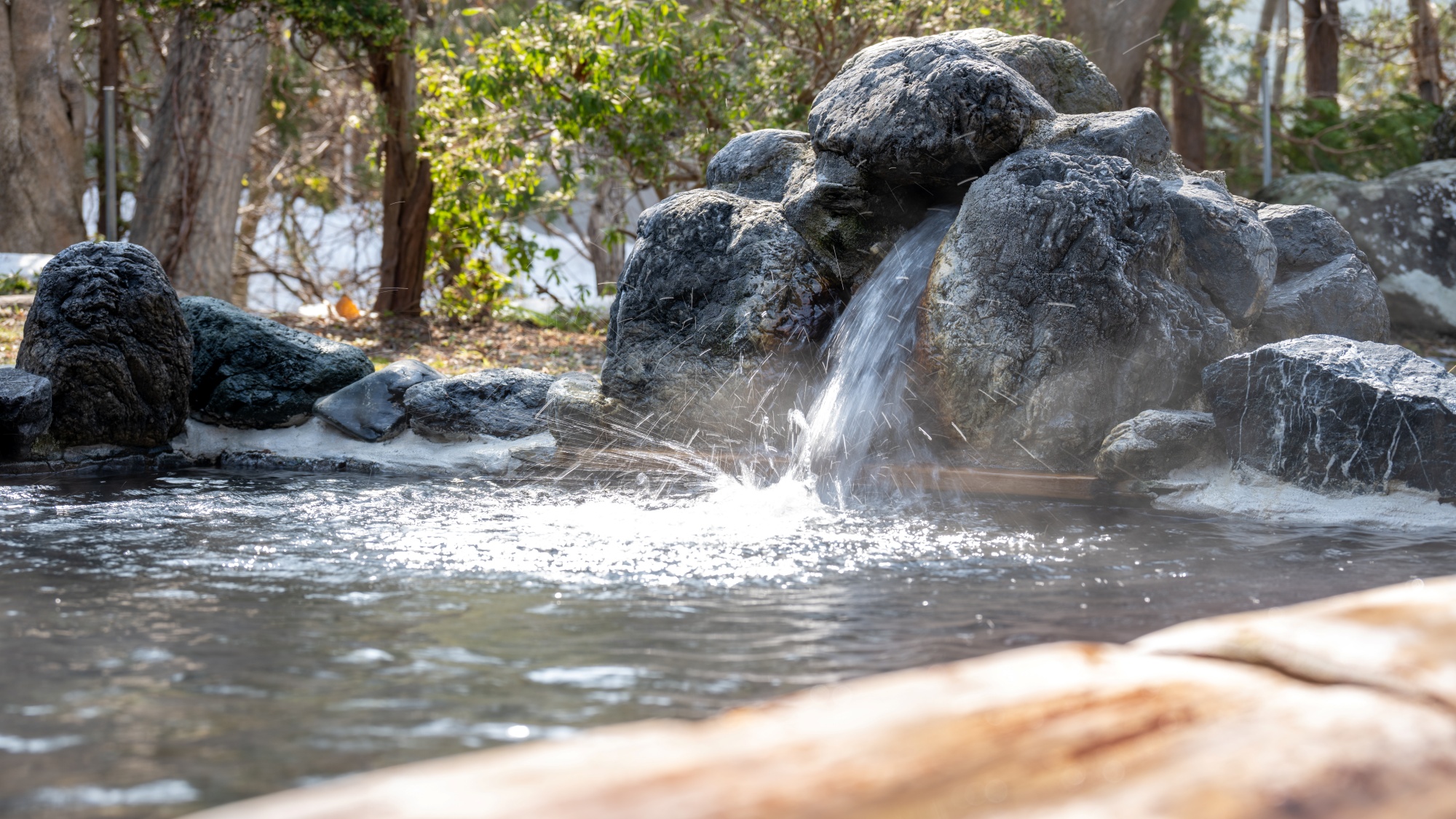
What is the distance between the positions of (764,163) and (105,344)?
4080mm

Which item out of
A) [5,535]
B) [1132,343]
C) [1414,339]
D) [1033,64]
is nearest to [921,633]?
[1132,343]

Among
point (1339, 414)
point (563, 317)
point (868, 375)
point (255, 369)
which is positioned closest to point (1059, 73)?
point (868, 375)

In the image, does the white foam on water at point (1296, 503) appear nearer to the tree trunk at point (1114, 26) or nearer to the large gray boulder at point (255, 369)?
the large gray boulder at point (255, 369)

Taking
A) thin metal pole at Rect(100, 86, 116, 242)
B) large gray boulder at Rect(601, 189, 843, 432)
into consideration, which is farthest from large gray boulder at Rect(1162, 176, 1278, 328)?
thin metal pole at Rect(100, 86, 116, 242)

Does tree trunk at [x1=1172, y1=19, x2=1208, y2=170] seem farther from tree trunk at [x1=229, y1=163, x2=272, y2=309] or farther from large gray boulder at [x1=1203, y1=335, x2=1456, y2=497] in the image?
tree trunk at [x1=229, y1=163, x2=272, y2=309]

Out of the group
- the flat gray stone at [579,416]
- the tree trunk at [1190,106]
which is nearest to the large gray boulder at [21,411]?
the flat gray stone at [579,416]

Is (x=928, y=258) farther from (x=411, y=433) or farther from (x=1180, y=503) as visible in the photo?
(x=411, y=433)

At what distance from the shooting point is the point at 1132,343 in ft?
19.2

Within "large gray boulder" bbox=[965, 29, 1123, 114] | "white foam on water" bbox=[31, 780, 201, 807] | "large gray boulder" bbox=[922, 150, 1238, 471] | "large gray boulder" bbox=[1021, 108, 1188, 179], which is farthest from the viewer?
"large gray boulder" bbox=[965, 29, 1123, 114]

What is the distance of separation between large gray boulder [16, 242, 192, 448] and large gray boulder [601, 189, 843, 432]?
2.58m

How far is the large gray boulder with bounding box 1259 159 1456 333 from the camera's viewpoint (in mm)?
10914

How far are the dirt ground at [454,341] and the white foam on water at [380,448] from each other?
242cm

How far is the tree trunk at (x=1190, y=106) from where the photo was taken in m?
17.1

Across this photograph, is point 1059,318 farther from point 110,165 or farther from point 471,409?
point 110,165
